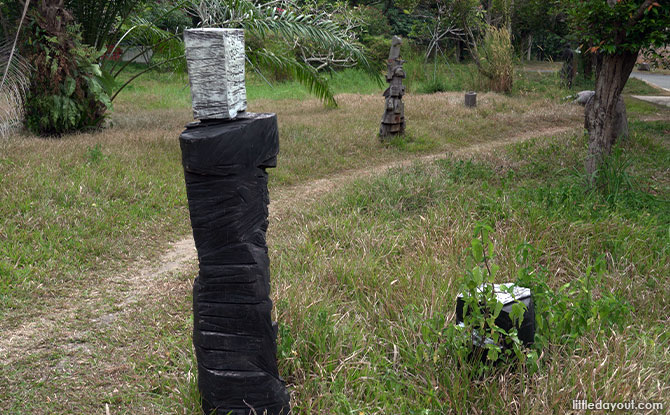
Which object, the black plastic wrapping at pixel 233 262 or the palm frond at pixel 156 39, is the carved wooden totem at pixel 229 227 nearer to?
the black plastic wrapping at pixel 233 262

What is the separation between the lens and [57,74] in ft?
27.5

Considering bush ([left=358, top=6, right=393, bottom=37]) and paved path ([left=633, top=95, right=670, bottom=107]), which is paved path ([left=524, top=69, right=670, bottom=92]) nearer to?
paved path ([left=633, top=95, right=670, bottom=107])

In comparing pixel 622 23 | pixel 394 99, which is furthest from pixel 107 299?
pixel 394 99

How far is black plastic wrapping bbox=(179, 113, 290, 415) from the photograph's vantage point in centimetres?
247

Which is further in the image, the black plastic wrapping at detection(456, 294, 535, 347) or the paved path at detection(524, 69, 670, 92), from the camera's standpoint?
the paved path at detection(524, 69, 670, 92)

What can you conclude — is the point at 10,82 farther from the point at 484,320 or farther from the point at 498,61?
the point at 498,61

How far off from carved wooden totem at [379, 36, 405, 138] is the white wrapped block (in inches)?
292

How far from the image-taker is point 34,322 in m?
4.01

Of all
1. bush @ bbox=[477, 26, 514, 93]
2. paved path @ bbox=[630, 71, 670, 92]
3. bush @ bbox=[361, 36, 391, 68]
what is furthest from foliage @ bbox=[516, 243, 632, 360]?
bush @ bbox=[361, 36, 391, 68]

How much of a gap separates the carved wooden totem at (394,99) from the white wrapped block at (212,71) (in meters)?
7.42

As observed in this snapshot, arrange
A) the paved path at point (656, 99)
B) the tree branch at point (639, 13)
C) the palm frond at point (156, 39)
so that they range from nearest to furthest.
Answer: the tree branch at point (639, 13)
the palm frond at point (156, 39)
the paved path at point (656, 99)

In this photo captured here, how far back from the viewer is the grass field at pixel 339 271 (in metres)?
2.86

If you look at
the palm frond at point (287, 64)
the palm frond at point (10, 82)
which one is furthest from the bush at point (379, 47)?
the palm frond at point (10, 82)

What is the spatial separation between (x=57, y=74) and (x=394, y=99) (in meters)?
5.27
